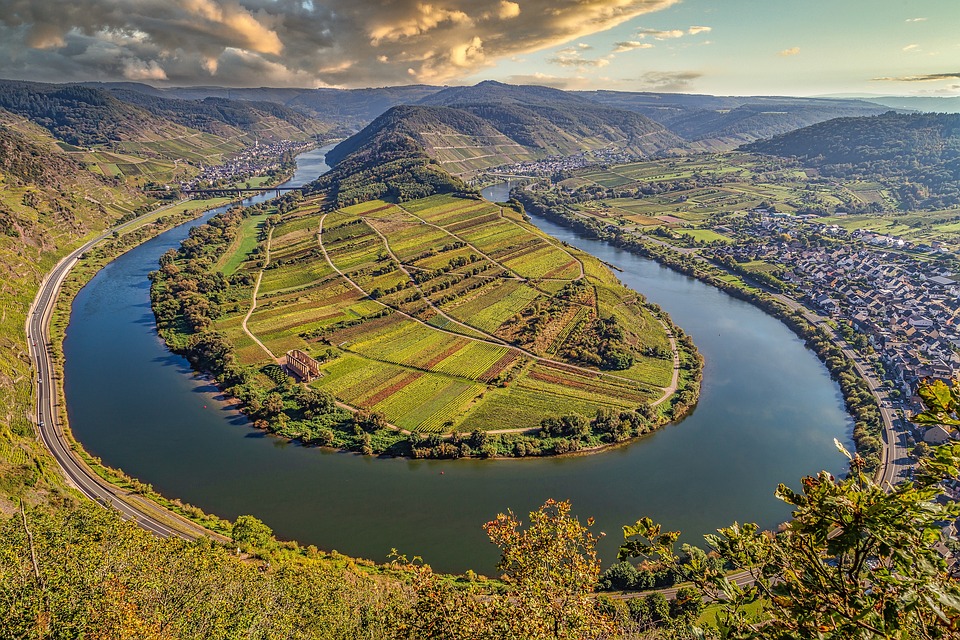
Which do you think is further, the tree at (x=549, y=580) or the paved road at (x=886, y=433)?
the paved road at (x=886, y=433)

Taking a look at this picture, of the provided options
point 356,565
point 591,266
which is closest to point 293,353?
point 356,565

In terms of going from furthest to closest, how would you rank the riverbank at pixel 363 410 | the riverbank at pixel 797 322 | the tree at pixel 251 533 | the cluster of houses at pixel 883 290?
the cluster of houses at pixel 883 290, the riverbank at pixel 797 322, the riverbank at pixel 363 410, the tree at pixel 251 533

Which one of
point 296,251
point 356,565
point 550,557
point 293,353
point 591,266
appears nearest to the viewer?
point 550,557

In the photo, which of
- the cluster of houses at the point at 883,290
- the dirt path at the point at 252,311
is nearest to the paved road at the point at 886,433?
the cluster of houses at the point at 883,290

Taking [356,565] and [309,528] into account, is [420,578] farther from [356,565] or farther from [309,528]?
[309,528]

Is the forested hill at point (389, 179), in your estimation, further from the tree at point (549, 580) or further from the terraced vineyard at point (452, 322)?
the tree at point (549, 580)

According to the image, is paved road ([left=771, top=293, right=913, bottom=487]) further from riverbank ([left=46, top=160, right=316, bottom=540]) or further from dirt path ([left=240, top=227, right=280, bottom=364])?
dirt path ([left=240, top=227, right=280, bottom=364])
